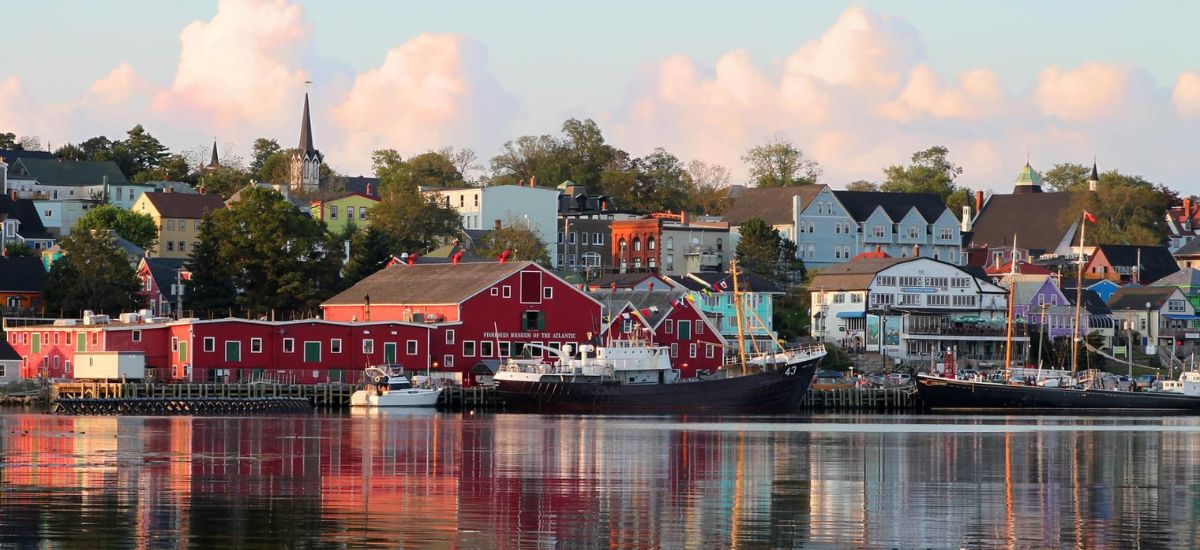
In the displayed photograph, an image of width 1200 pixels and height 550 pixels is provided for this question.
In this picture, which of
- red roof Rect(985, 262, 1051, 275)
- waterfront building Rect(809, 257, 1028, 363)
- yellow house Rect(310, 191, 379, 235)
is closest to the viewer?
waterfront building Rect(809, 257, 1028, 363)

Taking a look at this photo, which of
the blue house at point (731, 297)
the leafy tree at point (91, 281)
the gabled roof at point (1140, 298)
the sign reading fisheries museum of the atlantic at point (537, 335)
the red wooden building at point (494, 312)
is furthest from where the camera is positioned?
the gabled roof at point (1140, 298)

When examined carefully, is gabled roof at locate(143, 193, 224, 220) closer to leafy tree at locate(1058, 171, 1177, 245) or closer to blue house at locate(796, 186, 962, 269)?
blue house at locate(796, 186, 962, 269)

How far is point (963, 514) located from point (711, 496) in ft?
16.8

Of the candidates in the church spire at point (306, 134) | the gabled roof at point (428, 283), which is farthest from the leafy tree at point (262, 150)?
the gabled roof at point (428, 283)

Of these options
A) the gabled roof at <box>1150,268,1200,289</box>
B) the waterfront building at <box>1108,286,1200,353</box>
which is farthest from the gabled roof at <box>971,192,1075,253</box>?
the waterfront building at <box>1108,286,1200,353</box>

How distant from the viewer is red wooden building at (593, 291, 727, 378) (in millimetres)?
95125

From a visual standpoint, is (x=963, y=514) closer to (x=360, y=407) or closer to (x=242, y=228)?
(x=360, y=407)

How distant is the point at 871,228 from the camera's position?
145000 mm

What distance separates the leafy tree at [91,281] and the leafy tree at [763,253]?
1650 inches

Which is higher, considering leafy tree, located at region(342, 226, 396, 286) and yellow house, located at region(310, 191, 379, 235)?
yellow house, located at region(310, 191, 379, 235)

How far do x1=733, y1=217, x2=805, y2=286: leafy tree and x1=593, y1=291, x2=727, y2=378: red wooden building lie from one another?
99.5ft

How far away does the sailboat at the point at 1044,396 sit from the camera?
95250 mm

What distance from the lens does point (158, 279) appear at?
373ft

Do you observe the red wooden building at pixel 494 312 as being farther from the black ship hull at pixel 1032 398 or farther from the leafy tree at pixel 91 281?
the leafy tree at pixel 91 281
